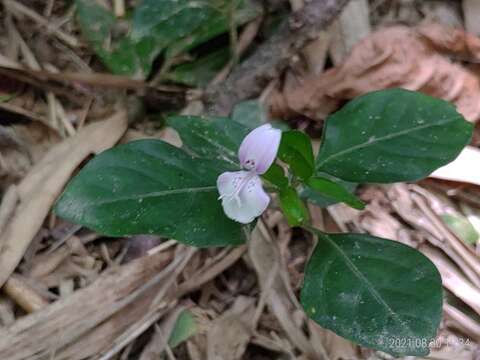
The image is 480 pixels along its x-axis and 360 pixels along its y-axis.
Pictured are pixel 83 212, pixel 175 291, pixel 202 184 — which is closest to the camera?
pixel 83 212

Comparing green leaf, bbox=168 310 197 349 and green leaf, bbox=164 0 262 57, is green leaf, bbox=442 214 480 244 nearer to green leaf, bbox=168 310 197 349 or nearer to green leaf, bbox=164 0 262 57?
green leaf, bbox=168 310 197 349

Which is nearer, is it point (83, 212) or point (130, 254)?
point (83, 212)

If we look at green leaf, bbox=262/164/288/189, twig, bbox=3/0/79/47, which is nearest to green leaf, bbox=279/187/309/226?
green leaf, bbox=262/164/288/189

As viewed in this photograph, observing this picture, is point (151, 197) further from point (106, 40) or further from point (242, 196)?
point (106, 40)

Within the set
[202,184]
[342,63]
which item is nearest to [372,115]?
[202,184]

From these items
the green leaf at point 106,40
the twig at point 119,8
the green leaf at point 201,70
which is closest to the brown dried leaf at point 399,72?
the green leaf at point 201,70

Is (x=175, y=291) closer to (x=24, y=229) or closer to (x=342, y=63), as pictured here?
(x=24, y=229)
